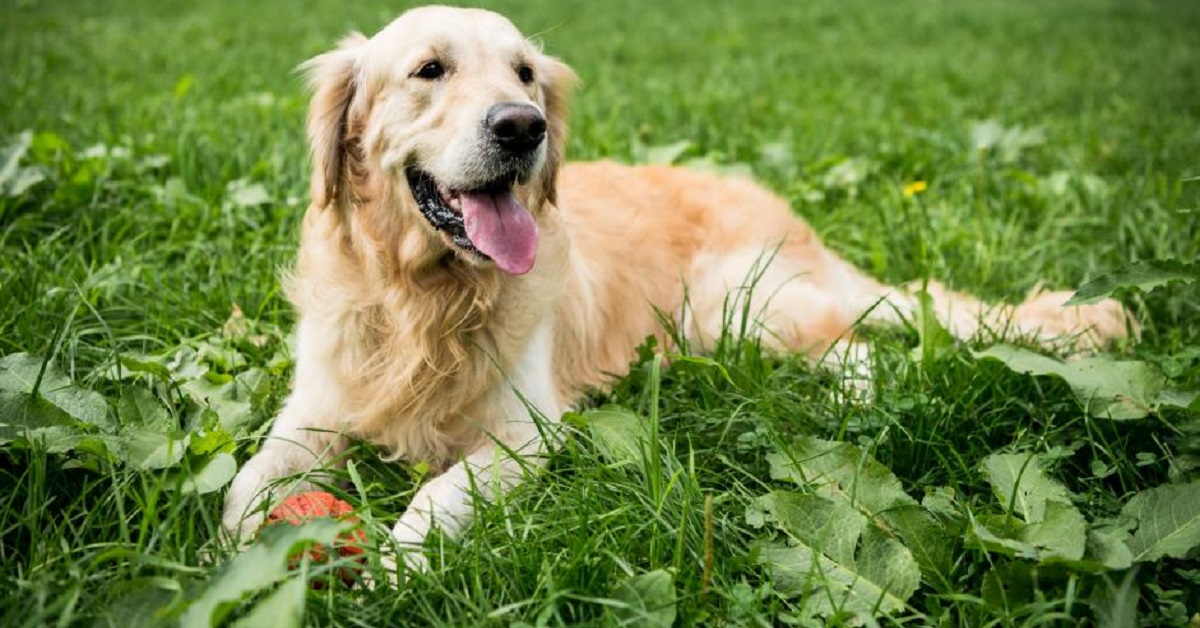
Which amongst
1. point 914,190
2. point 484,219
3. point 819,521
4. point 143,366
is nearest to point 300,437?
point 143,366

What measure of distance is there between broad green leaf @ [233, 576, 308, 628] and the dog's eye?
4.90ft

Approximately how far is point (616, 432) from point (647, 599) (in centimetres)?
58

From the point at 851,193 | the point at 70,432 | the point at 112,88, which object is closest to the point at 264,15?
the point at 112,88

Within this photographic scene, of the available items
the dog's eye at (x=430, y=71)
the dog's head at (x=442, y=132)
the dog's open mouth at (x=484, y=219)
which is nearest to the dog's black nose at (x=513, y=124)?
the dog's head at (x=442, y=132)

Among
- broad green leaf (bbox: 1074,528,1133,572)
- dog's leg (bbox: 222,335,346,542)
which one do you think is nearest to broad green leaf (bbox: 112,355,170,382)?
dog's leg (bbox: 222,335,346,542)

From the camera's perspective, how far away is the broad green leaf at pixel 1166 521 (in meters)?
1.77

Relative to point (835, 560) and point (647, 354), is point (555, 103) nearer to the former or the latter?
point (647, 354)

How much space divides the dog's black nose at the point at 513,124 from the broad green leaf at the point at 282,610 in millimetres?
1246

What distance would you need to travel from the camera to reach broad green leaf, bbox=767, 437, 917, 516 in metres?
1.98

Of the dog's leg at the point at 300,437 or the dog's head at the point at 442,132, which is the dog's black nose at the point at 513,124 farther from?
the dog's leg at the point at 300,437

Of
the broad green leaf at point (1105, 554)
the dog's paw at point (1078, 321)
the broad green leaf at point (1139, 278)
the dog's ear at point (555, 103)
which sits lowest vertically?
the dog's paw at point (1078, 321)

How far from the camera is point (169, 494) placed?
1.95m

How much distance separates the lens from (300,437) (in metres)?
2.47

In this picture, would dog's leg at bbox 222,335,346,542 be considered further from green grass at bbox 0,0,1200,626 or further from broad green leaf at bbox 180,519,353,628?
broad green leaf at bbox 180,519,353,628
